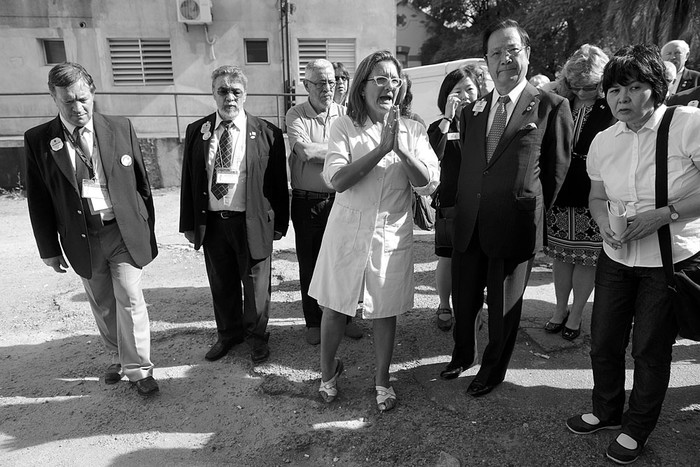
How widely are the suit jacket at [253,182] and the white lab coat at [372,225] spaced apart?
852mm

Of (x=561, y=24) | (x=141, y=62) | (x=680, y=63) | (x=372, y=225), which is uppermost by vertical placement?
(x=561, y=24)

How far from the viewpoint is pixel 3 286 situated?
5.21 meters

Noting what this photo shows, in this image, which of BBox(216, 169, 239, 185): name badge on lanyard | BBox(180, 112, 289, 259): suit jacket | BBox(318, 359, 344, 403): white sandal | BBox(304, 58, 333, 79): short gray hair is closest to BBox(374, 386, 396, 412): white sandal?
BBox(318, 359, 344, 403): white sandal

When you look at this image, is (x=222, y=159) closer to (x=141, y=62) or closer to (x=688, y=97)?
(x=688, y=97)

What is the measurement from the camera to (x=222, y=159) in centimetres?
339

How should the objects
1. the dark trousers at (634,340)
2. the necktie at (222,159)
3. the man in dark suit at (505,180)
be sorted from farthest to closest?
the necktie at (222,159), the man in dark suit at (505,180), the dark trousers at (634,340)

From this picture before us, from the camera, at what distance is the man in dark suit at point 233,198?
3396mm

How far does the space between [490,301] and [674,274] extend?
1.01 meters

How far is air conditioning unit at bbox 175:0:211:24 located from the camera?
1117 centimetres

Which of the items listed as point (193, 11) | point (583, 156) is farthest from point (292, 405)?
point (193, 11)

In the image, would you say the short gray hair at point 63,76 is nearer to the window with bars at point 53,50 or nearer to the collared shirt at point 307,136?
the collared shirt at point 307,136

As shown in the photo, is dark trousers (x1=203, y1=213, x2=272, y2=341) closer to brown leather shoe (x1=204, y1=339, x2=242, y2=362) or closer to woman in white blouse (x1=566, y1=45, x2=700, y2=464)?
brown leather shoe (x1=204, y1=339, x2=242, y2=362)

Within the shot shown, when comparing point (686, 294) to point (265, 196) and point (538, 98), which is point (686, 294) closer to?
point (538, 98)

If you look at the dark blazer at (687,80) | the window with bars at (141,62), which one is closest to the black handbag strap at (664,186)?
the dark blazer at (687,80)
